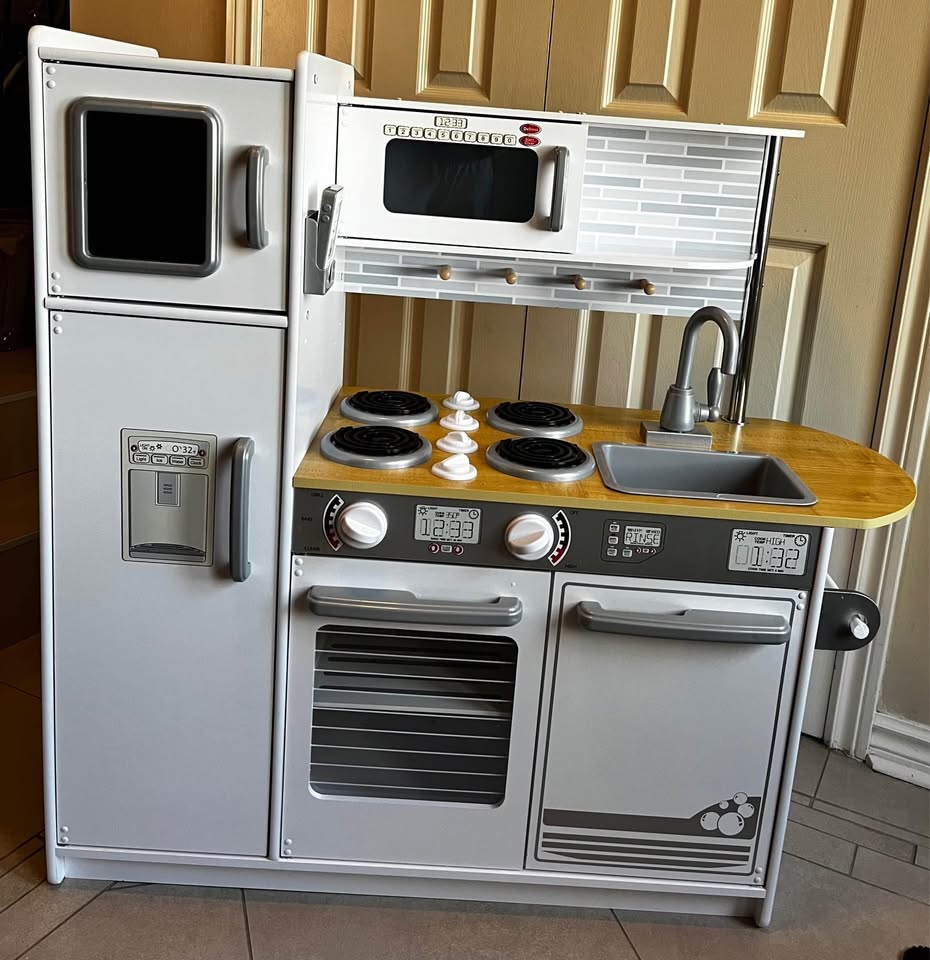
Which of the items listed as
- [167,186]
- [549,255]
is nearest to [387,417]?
[549,255]

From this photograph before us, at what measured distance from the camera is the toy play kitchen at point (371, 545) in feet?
5.54

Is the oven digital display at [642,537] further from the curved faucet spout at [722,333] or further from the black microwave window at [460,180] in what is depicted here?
the black microwave window at [460,180]

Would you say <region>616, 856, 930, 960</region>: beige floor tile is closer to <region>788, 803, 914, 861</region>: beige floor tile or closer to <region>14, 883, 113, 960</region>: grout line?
<region>788, 803, 914, 861</region>: beige floor tile

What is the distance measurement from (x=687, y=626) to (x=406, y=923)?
2.54ft

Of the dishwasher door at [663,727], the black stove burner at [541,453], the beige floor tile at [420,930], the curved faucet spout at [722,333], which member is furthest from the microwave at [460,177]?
the beige floor tile at [420,930]

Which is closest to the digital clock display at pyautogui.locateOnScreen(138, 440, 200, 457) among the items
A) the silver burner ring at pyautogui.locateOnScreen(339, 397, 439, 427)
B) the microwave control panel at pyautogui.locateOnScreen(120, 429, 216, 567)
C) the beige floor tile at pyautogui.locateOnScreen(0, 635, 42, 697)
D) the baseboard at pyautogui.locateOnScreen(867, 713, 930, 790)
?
the microwave control panel at pyautogui.locateOnScreen(120, 429, 216, 567)

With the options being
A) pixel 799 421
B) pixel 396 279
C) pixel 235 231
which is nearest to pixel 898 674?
pixel 799 421

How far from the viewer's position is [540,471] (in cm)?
188

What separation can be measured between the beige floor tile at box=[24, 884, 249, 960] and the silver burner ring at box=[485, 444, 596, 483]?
96cm

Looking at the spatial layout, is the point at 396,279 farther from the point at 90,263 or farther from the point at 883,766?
the point at 883,766

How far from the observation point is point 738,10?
2295mm

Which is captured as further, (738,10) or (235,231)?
(738,10)

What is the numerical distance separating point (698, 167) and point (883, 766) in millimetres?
1523

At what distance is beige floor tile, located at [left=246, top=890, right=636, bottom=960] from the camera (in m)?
1.92
